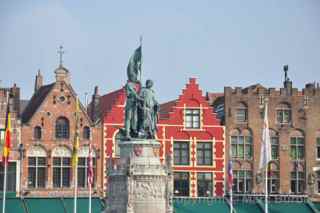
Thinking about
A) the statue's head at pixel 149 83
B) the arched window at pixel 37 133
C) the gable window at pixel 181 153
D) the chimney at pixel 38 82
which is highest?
the chimney at pixel 38 82

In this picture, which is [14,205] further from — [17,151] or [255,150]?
[255,150]

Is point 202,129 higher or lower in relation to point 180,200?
higher

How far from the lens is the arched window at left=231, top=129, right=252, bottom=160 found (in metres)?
65.0

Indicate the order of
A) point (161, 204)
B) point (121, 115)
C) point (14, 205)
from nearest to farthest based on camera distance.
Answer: point (161, 204)
point (14, 205)
point (121, 115)

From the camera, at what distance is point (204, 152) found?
64125mm

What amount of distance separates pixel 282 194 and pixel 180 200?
7.04 m

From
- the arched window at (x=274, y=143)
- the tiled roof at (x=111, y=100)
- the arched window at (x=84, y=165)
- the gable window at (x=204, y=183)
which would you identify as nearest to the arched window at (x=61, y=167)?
the arched window at (x=84, y=165)

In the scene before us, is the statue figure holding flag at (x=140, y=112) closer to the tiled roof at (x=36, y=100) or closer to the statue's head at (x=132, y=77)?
the statue's head at (x=132, y=77)

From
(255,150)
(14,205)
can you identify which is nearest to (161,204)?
(14,205)

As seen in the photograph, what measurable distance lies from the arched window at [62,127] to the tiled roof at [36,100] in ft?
5.95

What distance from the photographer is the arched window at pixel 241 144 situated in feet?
213

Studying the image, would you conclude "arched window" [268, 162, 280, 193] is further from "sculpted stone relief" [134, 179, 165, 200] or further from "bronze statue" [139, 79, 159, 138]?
"sculpted stone relief" [134, 179, 165, 200]

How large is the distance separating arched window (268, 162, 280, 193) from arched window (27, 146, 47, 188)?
15309 mm

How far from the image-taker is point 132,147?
1577 inches
